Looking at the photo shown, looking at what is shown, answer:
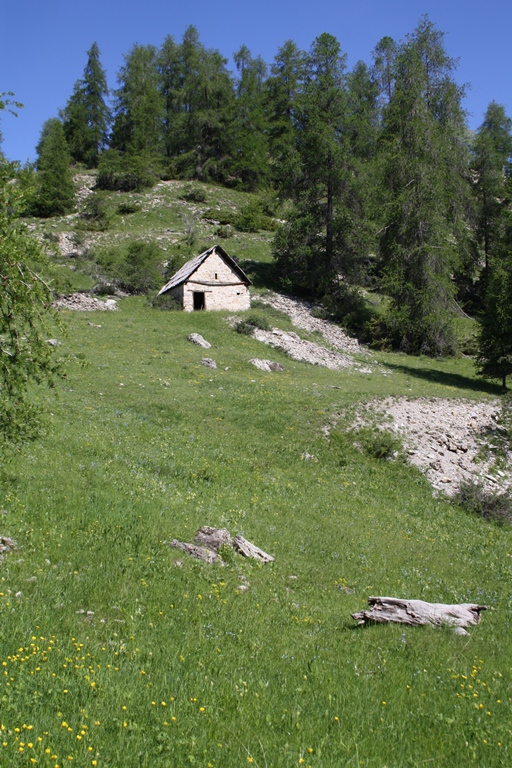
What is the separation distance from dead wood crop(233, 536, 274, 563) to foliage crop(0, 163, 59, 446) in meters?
4.42

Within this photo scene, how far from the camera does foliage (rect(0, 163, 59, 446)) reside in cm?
852

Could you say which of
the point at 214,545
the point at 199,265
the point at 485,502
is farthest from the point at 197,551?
the point at 199,265

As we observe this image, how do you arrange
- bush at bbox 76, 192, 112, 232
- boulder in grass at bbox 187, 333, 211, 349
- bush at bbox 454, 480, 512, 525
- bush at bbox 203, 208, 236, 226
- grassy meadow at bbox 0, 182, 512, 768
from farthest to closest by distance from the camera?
bush at bbox 203, 208, 236, 226 < bush at bbox 76, 192, 112, 232 < boulder in grass at bbox 187, 333, 211, 349 < bush at bbox 454, 480, 512, 525 < grassy meadow at bbox 0, 182, 512, 768

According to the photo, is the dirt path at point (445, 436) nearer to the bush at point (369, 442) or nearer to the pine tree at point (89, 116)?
the bush at point (369, 442)

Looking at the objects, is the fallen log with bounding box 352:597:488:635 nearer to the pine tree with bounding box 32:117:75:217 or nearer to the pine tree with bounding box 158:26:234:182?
the pine tree with bounding box 32:117:75:217

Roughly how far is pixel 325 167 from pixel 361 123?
678 cm

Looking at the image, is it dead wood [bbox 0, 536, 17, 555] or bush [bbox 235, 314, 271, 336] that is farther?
bush [bbox 235, 314, 271, 336]

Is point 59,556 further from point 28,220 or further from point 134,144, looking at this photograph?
point 134,144

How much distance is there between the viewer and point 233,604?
7.93m

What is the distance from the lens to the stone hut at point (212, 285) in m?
41.1

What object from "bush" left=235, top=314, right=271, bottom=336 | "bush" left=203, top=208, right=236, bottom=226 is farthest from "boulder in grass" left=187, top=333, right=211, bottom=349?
"bush" left=203, top=208, right=236, bottom=226

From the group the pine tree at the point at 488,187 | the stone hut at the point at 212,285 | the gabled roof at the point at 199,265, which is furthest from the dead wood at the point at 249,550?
the pine tree at the point at 488,187

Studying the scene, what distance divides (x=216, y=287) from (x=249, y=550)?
3381 centimetres

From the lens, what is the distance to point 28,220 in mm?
59906
